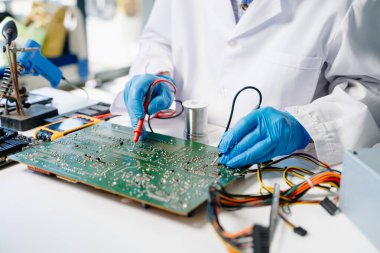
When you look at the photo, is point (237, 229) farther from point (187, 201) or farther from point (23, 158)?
point (23, 158)

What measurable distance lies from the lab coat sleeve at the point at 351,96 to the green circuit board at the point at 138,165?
0.92 ft

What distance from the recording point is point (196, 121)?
1200 mm

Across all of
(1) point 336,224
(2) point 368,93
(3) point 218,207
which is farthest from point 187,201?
(2) point 368,93

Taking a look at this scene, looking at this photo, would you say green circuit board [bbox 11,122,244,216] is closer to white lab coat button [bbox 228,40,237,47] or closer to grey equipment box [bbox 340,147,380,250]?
grey equipment box [bbox 340,147,380,250]

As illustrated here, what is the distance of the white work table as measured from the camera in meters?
0.75

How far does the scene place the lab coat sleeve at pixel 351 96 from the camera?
1069 millimetres

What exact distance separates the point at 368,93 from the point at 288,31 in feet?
1.01

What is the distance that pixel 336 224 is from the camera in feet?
2.69

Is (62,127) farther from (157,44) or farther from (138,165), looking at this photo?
(157,44)

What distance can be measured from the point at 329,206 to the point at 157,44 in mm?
998

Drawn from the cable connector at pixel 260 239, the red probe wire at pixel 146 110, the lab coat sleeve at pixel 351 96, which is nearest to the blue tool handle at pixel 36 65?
the red probe wire at pixel 146 110

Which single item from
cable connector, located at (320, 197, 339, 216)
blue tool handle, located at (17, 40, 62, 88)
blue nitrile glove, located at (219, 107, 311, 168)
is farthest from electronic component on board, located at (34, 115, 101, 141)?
cable connector, located at (320, 197, 339, 216)

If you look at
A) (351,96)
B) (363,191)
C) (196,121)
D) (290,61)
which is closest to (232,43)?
(290,61)

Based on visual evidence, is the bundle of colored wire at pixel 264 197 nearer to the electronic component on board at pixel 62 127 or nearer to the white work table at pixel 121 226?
the white work table at pixel 121 226
